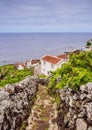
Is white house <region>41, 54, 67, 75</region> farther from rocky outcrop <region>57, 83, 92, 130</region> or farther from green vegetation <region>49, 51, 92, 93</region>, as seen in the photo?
rocky outcrop <region>57, 83, 92, 130</region>

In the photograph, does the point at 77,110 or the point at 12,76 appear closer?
the point at 77,110

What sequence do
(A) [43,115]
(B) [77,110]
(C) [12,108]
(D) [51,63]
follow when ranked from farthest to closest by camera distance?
1. (D) [51,63]
2. (A) [43,115]
3. (C) [12,108]
4. (B) [77,110]

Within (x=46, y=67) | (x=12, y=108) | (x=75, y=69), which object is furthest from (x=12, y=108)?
(x=46, y=67)

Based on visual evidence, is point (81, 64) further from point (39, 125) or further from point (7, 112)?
point (7, 112)

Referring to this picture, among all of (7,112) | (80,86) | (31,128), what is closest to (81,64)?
(80,86)

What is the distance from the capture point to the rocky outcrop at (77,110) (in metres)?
15.8

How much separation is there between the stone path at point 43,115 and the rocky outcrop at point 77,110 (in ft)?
2.88

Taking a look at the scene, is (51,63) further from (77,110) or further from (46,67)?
(77,110)

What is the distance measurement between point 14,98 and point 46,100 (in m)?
8.15

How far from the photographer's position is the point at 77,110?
56.0 feet

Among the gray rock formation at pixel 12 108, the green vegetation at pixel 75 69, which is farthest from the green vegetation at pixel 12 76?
the gray rock formation at pixel 12 108

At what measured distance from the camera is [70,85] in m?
19.2

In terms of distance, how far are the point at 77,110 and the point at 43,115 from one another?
5.25 metres

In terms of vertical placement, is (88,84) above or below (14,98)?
above
